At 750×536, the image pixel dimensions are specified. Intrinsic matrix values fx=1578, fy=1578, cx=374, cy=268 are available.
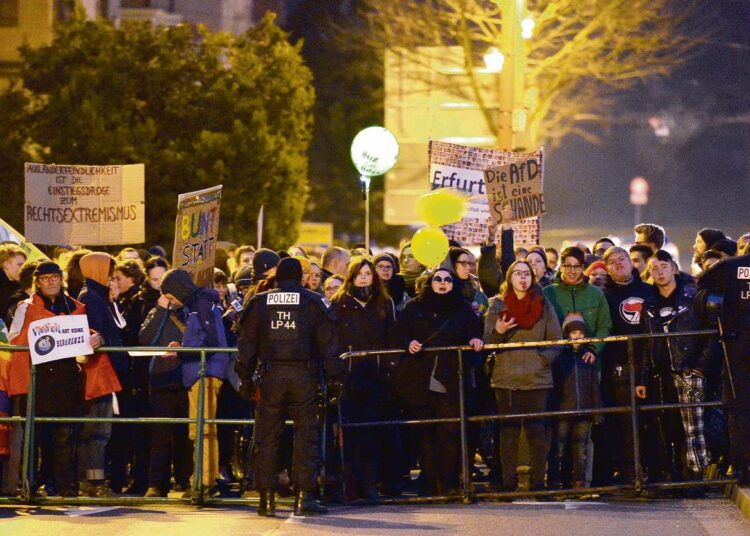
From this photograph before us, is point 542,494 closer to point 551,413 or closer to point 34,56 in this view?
point 551,413

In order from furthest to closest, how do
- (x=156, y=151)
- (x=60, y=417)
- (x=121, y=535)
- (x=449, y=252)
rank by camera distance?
(x=156, y=151)
(x=449, y=252)
(x=60, y=417)
(x=121, y=535)

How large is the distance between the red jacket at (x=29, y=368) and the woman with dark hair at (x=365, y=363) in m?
1.80

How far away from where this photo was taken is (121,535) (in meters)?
10.2

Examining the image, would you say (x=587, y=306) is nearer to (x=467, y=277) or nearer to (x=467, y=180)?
(x=467, y=277)

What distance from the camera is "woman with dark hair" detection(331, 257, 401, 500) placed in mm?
12016

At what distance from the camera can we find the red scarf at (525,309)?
468 inches

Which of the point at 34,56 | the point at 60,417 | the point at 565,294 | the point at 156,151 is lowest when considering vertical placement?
the point at 60,417

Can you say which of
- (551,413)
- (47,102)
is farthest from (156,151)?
(551,413)

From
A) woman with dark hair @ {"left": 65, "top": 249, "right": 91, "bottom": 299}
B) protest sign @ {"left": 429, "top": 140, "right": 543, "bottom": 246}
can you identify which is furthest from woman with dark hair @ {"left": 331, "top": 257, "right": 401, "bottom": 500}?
protest sign @ {"left": 429, "top": 140, "right": 543, "bottom": 246}

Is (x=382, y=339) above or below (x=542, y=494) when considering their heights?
above

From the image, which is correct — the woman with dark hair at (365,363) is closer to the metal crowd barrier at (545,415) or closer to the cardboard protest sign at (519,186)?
the metal crowd barrier at (545,415)

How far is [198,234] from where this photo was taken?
44.3 ft

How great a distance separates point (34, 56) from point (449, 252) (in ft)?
67.5

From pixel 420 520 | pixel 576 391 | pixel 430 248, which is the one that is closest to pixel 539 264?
pixel 430 248
